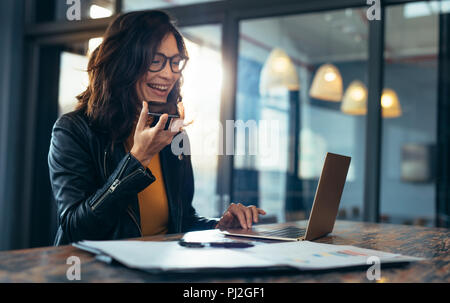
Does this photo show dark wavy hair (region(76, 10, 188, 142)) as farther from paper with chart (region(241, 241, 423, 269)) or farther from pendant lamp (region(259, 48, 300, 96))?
pendant lamp (region(259, 48, 300, 96))

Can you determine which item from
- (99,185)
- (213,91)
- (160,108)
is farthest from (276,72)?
(99,185)

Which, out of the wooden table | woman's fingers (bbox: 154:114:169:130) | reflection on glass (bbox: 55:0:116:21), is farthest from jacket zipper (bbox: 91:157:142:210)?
reflection on glass (bbox: 55:0:116:21)

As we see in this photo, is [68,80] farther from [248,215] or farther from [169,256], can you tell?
[169,256]

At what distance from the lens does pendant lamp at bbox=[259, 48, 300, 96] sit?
404cm

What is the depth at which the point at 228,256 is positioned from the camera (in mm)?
704

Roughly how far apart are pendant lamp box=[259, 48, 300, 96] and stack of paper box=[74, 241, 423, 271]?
3.21m

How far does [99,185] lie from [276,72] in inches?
122

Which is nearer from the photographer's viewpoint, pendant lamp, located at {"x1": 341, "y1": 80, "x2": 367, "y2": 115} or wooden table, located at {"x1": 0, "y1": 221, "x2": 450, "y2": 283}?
wooden table, located at {"x1": 0, "y1": 221, "x2": 450, "y2": 283}

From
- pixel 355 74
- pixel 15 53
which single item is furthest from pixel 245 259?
pixel 355 74

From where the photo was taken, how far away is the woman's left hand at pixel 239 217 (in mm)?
1240

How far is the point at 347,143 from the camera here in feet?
23.5

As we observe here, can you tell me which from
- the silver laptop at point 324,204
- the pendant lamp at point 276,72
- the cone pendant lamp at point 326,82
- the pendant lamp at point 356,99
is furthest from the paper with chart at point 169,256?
the pendant lamp at point 356,99
